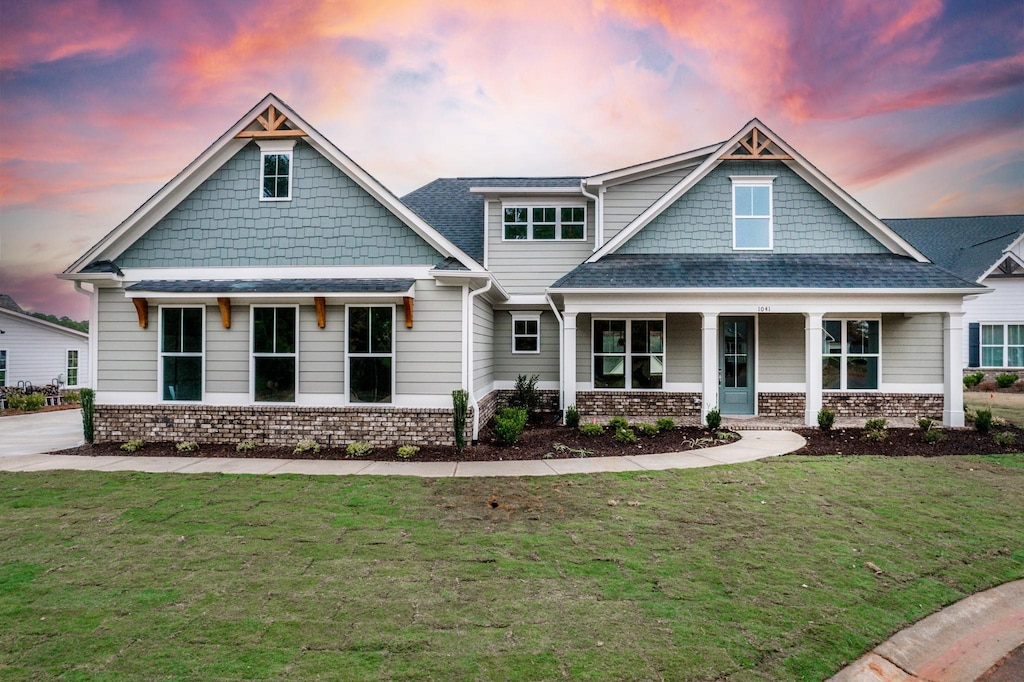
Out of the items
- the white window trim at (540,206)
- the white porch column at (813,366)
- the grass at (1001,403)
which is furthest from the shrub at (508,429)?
the grass at (1001,403)

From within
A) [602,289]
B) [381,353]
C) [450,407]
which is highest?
[602,289]

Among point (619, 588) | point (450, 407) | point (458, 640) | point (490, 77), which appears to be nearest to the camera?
point (458, 640)

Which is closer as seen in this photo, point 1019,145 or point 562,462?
point 562,462

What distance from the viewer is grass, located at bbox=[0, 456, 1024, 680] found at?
3.13 meters

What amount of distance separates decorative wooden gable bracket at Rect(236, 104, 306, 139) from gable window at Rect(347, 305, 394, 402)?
3817mm

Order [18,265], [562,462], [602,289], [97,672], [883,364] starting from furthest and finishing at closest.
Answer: [18,265] → [883,364] → [602,289] → [562,462] → [97,672]

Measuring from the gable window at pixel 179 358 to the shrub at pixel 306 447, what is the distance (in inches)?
99.9

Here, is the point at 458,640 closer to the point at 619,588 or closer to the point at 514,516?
the point at 619,588

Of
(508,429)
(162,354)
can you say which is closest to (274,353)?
(162,354)

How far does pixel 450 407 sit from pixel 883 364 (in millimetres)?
11584

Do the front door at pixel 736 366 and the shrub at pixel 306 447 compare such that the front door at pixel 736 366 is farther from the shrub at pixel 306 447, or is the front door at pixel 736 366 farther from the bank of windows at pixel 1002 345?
the bank of windows at pixel 1002 345

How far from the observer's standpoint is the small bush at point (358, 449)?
9352mm

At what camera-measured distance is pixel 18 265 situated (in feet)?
88.0

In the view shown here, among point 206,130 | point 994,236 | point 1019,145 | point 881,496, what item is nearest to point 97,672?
point 881,496
